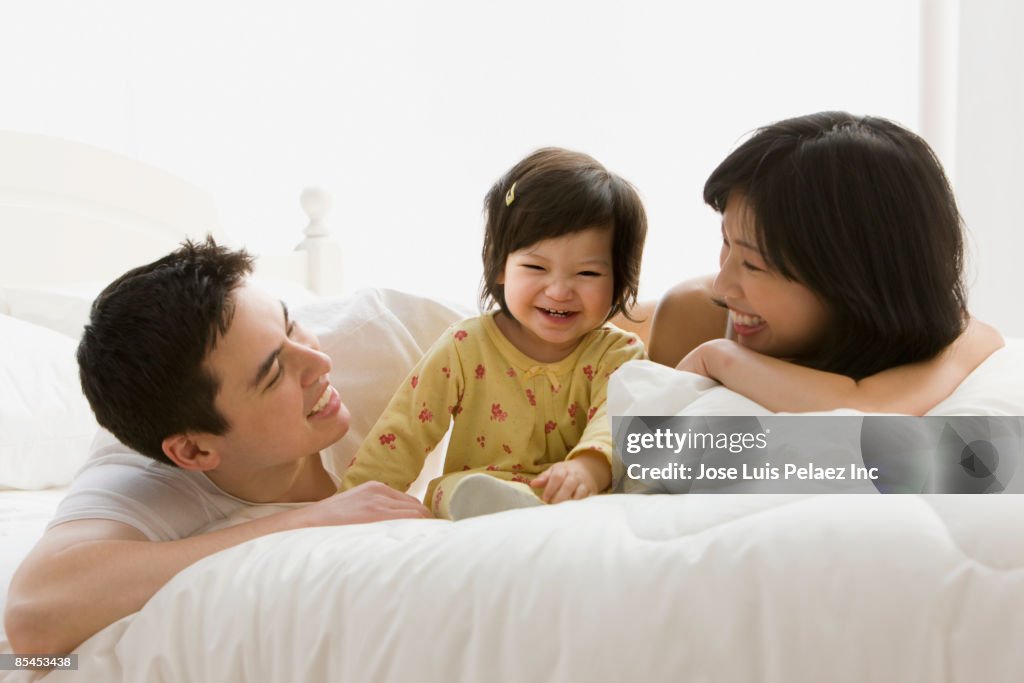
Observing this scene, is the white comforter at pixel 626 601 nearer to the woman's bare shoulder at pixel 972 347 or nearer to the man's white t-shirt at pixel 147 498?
the man's white t-shirt at pixel 147 498

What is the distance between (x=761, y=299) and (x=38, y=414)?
51.4 inches

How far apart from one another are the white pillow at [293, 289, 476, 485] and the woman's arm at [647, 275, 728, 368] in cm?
41

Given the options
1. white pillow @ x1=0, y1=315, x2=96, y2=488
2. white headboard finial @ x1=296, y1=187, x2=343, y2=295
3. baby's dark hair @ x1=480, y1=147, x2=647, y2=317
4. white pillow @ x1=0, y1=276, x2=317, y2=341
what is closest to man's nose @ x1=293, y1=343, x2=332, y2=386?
baby's dark hair @ x1=480, y1=147, x2=647, y2=317

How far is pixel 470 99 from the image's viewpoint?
12.0 ft

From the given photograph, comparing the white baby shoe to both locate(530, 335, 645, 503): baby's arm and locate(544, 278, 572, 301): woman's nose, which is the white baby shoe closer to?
locate(530, 335, 645, 503): baby's arm

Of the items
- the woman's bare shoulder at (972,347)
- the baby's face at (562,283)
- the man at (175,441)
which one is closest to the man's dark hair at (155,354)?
the man at (175,441)

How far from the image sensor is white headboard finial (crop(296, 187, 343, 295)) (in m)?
2.97

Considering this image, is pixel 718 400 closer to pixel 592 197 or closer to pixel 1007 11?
pixel 592 197

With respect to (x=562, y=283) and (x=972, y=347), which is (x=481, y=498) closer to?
(x=562, y=283)

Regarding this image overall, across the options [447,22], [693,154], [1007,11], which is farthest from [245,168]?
[1007,11]

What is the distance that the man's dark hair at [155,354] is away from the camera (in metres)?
1.14

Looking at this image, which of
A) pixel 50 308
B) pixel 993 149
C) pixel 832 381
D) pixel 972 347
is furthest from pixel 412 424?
pixel 993 149

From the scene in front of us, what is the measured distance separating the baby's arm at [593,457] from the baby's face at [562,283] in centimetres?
7

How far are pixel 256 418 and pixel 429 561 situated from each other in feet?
1.39
